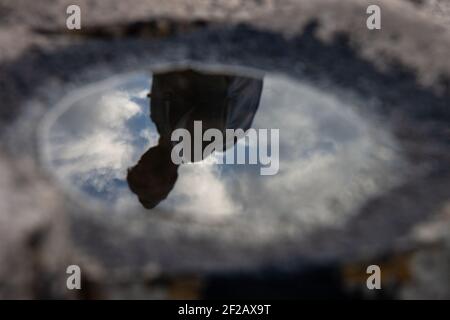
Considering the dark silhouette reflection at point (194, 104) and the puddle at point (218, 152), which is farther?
the dark silhouette reflection at point (194, 104)

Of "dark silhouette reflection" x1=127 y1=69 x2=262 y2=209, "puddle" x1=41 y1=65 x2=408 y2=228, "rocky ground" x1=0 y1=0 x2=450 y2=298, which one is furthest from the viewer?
"dark silhouette reflection" x1=127 y1=69 x2=262 y2=209

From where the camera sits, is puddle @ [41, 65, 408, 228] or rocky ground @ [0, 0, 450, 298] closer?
rocky ground @ [0, 0, 450, 298]

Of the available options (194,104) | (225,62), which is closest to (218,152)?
(194,104)

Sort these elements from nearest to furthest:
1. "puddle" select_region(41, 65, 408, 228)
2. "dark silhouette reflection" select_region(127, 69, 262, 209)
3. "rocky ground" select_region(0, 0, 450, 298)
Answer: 1. "rocky ground" select_region(0, 0, 450, 298)
2. "puddle" select_region(41, 65, 408, 228)
3. "dark silhouette reflection" select_region(127, 69, 262, 209)

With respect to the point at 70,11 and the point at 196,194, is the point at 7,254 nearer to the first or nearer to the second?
the point at 196,194

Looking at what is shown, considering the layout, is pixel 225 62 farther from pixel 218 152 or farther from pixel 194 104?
pixel 218 152
